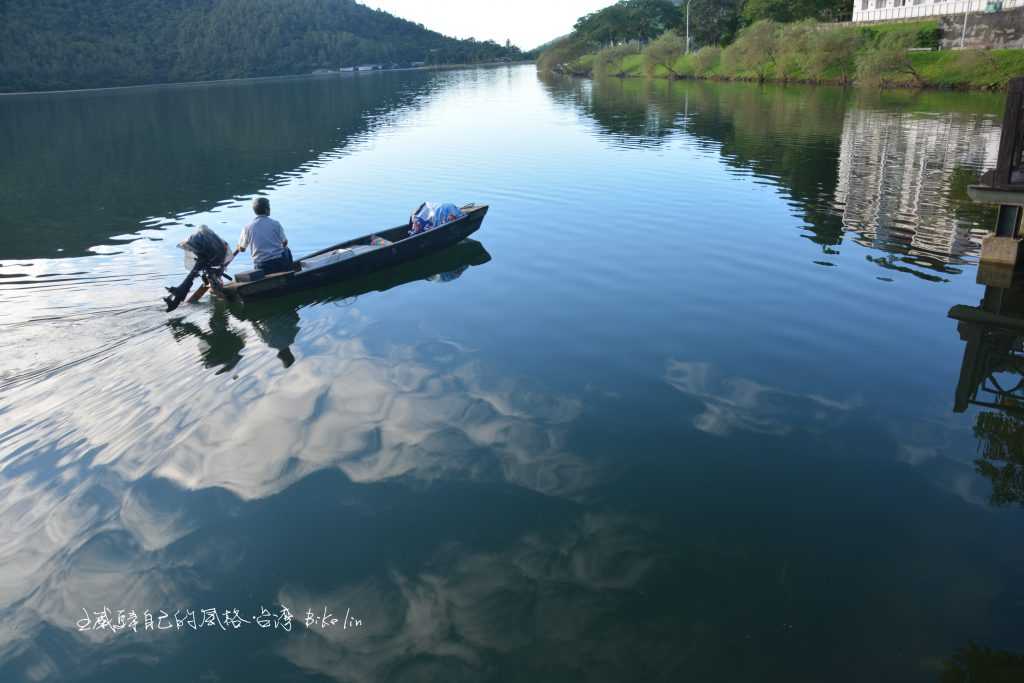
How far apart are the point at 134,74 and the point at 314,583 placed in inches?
7274

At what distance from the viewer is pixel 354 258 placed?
17.2 m

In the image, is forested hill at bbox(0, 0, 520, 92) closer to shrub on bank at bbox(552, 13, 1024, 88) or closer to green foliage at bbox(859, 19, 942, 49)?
shrub on bank at bbox(552, 13, 1024, 88)

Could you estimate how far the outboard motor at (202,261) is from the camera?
51.3 ft

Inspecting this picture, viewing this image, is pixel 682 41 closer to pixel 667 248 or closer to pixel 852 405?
pixel 667 248

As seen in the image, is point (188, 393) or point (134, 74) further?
point (134, 74)

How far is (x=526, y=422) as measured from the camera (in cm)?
1074

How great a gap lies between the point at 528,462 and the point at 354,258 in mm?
9577

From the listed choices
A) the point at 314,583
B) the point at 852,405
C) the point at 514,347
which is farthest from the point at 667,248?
the point at 314,583

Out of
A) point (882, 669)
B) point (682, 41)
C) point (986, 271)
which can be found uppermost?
point (682, 41)

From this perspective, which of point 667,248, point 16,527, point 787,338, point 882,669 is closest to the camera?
point 882,669

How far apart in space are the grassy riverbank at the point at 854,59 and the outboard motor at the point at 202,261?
67386mm

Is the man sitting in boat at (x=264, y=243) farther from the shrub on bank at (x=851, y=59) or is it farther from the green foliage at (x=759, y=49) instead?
the green foliage at (x=759, y=49)

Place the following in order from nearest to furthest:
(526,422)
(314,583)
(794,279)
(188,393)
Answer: (314,583)
(526,422)
(188,393)
(794,279)

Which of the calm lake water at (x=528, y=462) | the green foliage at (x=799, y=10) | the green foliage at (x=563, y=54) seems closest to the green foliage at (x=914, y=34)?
the green foliage at (x=799, y=10)
